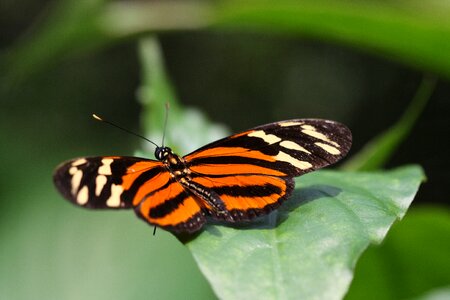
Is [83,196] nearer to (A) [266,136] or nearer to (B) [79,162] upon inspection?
(B) [79,162]

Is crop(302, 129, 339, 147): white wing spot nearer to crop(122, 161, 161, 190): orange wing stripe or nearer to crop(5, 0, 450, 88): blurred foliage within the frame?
crop(122, 161, 161, 190): orange wing stripe

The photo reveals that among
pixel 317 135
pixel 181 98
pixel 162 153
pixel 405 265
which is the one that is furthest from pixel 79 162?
pixel 181 98

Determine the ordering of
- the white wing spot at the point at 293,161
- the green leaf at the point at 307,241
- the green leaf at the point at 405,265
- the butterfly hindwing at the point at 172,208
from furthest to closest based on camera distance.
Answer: the green leaf at the point at 405,265 → the white wing spot at the point at 293,161 → the butterfly hindwing at the point at 172,208 → the green leaf at the point at 307,241

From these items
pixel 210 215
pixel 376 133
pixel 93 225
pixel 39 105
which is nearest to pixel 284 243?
pixel 210 215

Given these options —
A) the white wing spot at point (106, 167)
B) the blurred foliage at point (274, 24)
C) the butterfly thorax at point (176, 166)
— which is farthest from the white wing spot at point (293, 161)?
the blurred foliage at point (274, 24)

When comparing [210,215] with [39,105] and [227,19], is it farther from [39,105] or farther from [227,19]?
[39,105]

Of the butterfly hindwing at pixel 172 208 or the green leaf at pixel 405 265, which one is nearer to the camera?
the butterfly hindwing at pixel 172 208

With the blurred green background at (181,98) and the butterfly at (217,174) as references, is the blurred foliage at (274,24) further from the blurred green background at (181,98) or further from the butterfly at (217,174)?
the butterfly at (217,174)
